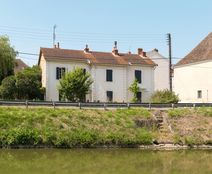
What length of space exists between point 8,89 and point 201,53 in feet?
79.5

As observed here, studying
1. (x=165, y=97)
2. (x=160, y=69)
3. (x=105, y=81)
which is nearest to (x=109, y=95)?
(x=105, y=81)

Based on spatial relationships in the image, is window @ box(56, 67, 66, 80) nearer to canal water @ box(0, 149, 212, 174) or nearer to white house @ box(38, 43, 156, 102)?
white house @ box(38, 43, 156, 102)

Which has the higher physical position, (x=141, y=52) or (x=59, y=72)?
(x=141, y=52)

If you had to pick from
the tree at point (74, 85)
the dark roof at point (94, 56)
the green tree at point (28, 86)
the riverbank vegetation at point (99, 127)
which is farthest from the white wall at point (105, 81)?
the riverbank vegetation at point (99, 127)

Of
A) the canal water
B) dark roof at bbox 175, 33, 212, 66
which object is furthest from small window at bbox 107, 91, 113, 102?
the canal water

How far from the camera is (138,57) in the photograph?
58.6 m

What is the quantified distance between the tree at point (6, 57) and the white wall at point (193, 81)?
21.5 m

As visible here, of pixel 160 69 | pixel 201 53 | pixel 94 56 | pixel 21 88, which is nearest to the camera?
pixel 21 88

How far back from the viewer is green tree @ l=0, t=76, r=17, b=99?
48869 mm

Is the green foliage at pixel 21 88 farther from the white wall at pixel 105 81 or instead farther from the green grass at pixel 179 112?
the green grass at pixel 179 112

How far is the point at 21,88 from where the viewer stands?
4909cm

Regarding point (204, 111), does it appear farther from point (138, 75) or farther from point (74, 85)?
point (138, 75)

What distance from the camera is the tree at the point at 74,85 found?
47509 mm

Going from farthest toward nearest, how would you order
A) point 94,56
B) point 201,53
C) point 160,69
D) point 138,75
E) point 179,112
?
point 160,69
point 201,53
point 138,75
point 94,56
point 179,112
